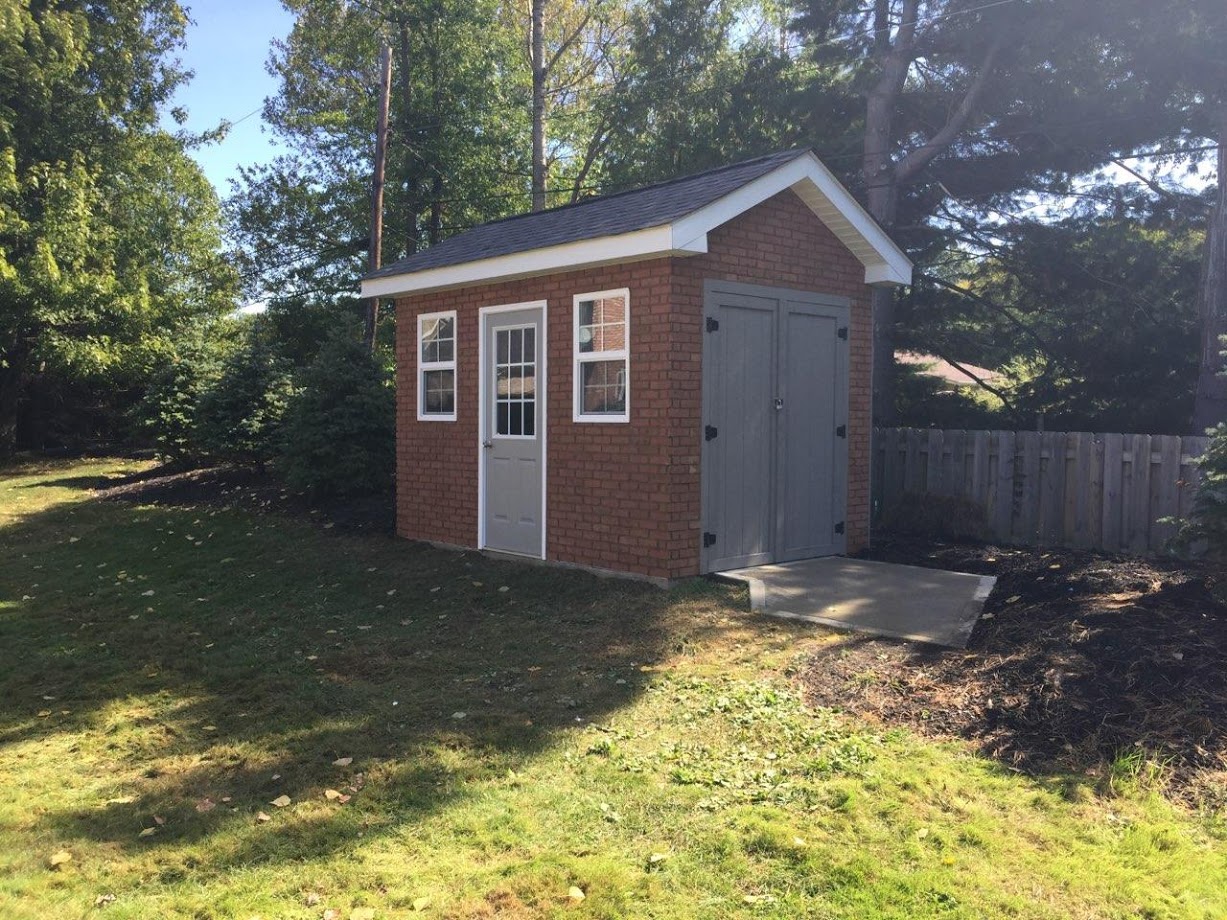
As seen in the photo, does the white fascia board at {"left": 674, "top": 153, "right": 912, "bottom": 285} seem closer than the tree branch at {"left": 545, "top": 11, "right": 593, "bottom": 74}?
Yes

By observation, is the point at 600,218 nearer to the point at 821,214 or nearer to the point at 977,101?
the point at 821,214

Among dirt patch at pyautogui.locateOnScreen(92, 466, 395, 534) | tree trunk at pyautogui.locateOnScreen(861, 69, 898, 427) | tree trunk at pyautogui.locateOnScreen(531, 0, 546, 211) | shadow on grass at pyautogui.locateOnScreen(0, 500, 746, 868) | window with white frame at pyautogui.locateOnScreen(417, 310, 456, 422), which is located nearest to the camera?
shadow on grass at pyautogui.locateOnScreen(0, 500, 746, 868)

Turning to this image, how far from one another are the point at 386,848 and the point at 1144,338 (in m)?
14.0

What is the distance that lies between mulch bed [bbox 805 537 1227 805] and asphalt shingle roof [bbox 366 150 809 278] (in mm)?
3851

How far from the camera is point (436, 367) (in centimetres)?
1063

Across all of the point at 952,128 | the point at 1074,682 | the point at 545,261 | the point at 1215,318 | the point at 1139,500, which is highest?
the point at 952,128

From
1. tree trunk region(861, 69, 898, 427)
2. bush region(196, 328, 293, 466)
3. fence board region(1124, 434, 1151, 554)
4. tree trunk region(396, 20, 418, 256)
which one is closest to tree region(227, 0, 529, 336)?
tree trunk region(396, 20, 418, 256)

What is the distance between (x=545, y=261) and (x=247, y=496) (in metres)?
7.69

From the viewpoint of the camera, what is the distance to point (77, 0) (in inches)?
926

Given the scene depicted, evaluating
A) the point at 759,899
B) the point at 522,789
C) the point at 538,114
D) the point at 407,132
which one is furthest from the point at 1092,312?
the point at 407,132

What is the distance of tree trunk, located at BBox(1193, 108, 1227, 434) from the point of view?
39.9 feet

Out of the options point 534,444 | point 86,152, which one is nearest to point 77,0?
point 86,152

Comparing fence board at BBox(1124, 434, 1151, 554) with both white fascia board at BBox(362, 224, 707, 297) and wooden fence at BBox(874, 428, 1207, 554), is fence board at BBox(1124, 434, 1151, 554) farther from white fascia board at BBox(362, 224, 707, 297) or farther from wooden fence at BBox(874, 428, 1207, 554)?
white fascia board at BBox(362, 224, 707, 297)

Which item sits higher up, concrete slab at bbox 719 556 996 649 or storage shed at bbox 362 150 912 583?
storage shed at bbox 362 150 912 583
